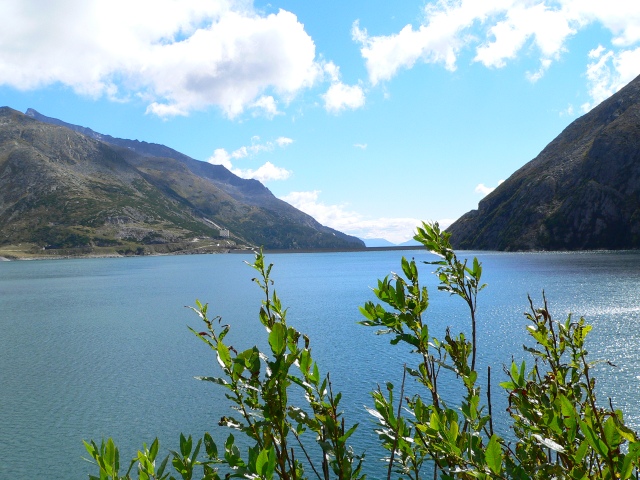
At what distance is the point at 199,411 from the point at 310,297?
194ft

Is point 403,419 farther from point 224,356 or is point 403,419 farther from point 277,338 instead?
point 277,338

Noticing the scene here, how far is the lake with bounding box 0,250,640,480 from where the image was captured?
27.2 metres

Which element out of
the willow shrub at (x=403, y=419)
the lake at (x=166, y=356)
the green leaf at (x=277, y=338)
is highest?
the green leaf at (x=277, y=338)

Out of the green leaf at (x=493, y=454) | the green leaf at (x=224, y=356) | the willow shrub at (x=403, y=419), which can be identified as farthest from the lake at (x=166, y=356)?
the green leaf at (x=493, y=454)

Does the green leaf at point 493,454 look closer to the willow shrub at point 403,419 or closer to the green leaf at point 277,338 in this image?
the willow shrub at point 403,419

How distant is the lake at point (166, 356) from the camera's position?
27.2 metres

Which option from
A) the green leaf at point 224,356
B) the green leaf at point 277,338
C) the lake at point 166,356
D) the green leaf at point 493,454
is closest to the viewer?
the green leaf at point 493,454

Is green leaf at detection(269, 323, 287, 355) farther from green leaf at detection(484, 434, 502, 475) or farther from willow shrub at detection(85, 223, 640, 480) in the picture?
green leaf at detection(484, 434, 502, 475)

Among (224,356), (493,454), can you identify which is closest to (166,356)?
(224,356)

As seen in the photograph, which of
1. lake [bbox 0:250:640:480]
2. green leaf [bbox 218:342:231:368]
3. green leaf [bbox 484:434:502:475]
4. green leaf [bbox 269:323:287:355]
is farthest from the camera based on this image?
lake [bbox 0:250:640:480]

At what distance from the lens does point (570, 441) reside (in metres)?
2.54

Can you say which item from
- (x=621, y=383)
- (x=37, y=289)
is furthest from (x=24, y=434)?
(x=37, y=289)

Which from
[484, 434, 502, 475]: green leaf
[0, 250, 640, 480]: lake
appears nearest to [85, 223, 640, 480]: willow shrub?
[484, 434, 502, 475]: green leaf

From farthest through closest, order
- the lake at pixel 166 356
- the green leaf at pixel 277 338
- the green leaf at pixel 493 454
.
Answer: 1. the lake at pixel 166 356
2. the green leaf at pixel 277 338
3. the green leaf at pixel 493 454
